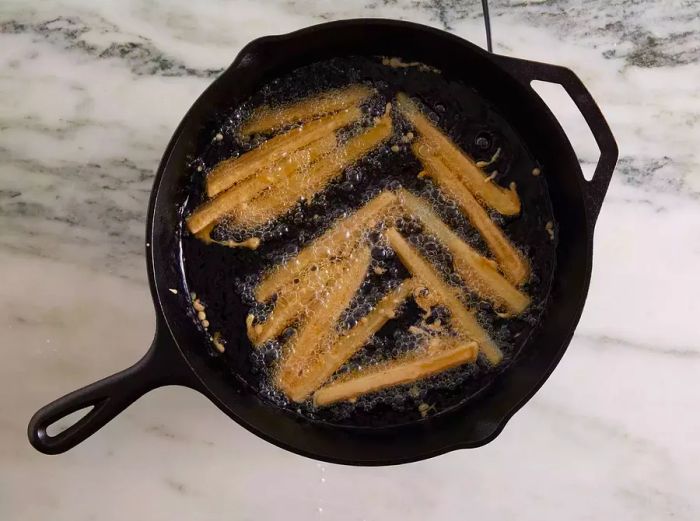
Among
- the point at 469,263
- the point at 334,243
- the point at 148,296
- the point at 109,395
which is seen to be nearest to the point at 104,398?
the point at 109,395

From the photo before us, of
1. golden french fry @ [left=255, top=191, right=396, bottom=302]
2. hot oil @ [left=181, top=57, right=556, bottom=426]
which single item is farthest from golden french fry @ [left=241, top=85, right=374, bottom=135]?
golden french fry @ [left=255, top=191, right=396, bottom=302]

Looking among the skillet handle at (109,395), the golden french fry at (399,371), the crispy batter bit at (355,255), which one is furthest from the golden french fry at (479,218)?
the skillet handle at (109,395)

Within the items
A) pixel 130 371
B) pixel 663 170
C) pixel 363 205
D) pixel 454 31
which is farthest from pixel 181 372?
pixel 663 170

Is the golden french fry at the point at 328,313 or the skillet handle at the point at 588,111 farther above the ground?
the skillet handle at the point at 588,111

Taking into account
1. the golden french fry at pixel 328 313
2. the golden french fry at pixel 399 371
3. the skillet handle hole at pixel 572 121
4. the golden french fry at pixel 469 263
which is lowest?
the golden french fry at pixel 399 371

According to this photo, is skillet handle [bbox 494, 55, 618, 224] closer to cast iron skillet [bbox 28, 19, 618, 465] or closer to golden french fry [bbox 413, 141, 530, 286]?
cast iron skillet [bbox 28, 19, 618, 465]

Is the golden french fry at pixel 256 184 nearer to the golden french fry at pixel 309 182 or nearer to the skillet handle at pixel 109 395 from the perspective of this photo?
the golden french fry at pixel 309 182
